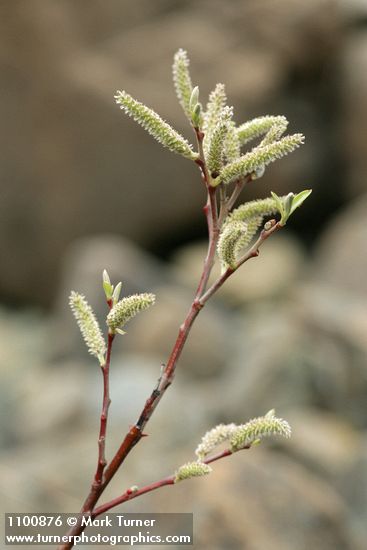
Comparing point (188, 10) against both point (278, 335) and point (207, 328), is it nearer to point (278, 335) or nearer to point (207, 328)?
point (207, 328)

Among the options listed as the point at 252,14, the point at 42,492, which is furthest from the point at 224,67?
the point at 42,492

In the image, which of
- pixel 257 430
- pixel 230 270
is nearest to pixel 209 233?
pixel 230 270

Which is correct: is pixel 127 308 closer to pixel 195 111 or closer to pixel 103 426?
pixel 103 426

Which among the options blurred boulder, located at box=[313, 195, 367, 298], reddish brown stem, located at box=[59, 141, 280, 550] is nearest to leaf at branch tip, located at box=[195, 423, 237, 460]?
reddish brown stem, located at box=[59, 141, 280, 550]

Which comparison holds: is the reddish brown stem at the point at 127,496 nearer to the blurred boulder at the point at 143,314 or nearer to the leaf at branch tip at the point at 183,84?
the leaf at branch tip at the point at 183,84

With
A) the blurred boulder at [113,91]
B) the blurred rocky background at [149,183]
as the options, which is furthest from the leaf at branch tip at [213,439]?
the blurred boulder at [113,91]

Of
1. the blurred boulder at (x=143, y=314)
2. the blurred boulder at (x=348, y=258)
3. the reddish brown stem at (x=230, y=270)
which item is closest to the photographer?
the reddish brown stem at (x=230, y=270)
